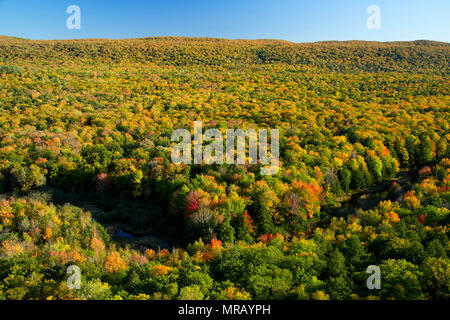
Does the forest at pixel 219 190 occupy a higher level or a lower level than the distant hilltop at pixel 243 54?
lower

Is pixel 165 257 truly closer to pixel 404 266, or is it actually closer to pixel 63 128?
pixel 404 266

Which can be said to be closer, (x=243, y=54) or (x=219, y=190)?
(x=219, y=190)

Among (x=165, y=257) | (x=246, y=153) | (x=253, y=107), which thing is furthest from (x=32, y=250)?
(x=253, y=107)

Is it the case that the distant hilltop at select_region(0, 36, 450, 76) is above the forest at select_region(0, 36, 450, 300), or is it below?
above

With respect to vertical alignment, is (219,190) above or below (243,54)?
below

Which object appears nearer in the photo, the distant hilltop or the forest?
the forest
